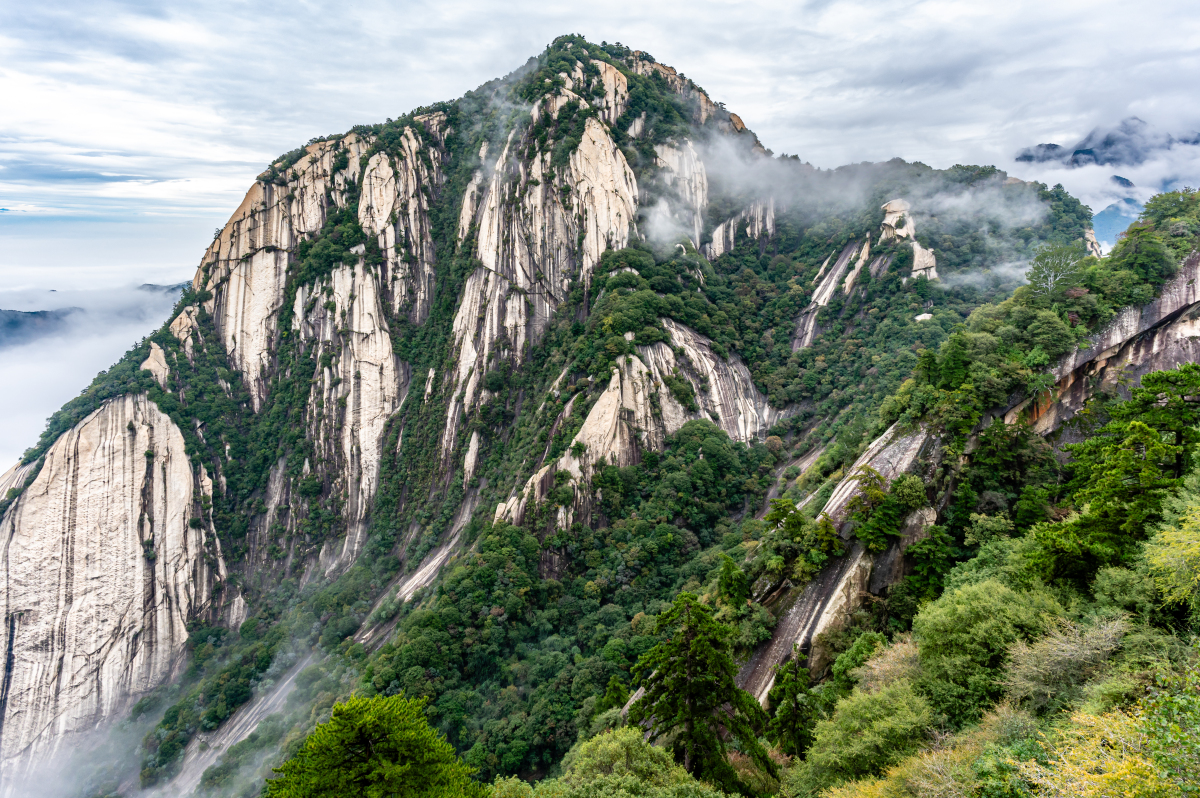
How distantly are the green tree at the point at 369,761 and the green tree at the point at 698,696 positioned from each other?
7.54 meters

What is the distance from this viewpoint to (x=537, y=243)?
73.2 meters

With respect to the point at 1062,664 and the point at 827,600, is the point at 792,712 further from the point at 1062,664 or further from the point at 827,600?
the point at 1062,664

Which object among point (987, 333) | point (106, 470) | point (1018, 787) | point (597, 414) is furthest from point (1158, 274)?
point (106, 470)

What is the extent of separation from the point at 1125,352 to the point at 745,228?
6458 centimetres

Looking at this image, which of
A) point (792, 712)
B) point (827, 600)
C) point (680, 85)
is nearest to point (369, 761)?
point (792, 712)

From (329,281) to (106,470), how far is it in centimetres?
3540

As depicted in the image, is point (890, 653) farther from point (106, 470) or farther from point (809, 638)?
point (106, 470)

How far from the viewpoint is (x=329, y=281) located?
253ft

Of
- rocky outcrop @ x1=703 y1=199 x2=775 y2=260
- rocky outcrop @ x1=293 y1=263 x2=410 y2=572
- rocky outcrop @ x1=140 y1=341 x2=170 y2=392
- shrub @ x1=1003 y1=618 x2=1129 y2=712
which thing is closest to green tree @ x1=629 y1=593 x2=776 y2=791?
shrub @ x1=1003 y1=618 x2=1129 y2=712

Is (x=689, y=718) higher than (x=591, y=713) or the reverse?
higher

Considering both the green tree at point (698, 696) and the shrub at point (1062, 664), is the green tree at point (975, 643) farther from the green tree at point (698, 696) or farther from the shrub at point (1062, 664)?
the green tree at point (698, 696)

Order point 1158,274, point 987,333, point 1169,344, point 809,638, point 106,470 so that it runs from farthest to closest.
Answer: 1. point 106,470
2. point 987,333
3. point 1158,274
4. point 1169,344
5. point 809,638

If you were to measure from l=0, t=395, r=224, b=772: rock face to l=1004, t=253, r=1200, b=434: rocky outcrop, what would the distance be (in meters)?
83.3

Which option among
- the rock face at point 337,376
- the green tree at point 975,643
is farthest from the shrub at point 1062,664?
the rock face at point 337,376
